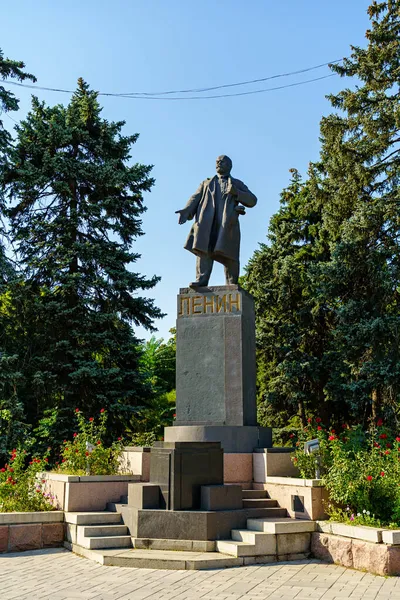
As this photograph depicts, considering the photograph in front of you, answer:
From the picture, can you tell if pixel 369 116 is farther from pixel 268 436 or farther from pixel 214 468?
pixel 214 468

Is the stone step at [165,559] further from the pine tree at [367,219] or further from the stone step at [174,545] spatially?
the pine tree at [367,219]

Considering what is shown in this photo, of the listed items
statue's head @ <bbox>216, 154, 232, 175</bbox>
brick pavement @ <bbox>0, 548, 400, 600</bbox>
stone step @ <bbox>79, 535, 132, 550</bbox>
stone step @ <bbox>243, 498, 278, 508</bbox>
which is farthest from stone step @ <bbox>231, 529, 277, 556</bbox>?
statue's head @ <bbox>216, 154, 232, 175</bbox>

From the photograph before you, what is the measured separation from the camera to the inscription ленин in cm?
1084

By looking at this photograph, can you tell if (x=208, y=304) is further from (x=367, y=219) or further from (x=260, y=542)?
(x=367, y=219)

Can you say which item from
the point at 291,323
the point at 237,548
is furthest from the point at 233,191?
the point at 291,323

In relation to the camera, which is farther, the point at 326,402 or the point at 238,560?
the point at 326,402

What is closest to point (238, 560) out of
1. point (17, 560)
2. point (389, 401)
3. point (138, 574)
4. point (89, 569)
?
point (138, 574)

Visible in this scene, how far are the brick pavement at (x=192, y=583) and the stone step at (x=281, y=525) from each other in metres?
0.39

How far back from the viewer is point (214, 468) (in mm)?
8625

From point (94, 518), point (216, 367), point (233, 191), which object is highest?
point (233, 191)

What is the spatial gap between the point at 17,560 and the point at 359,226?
11.9 m

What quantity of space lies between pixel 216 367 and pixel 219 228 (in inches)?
98.2

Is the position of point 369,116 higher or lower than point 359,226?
higher

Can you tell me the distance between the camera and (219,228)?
37.6ft
